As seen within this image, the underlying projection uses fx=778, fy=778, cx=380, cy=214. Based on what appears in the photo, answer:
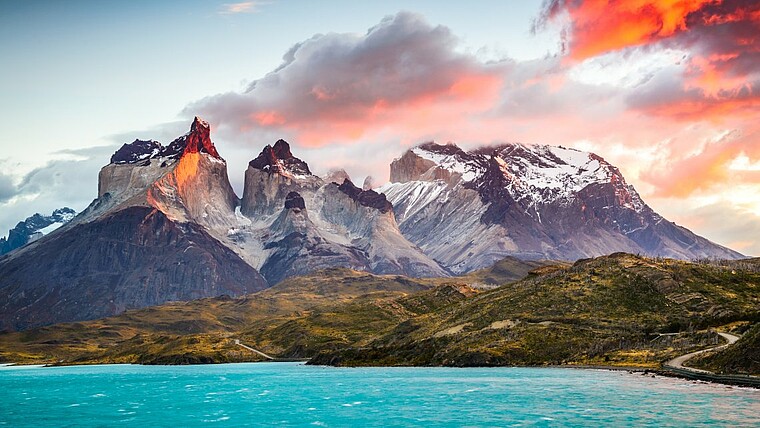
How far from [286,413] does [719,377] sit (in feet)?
273

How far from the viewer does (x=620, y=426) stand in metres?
107

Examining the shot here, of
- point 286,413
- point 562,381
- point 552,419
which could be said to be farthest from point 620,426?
point 562,381

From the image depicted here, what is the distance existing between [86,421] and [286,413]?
35725 mm

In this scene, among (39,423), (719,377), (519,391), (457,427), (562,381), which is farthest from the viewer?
(562,381)

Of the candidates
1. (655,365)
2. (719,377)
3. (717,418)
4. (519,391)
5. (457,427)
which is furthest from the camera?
(655,365)

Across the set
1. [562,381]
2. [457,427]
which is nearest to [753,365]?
[562,381]

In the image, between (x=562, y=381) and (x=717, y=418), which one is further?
(x=562, y=381)

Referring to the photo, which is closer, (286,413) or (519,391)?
(286,413)

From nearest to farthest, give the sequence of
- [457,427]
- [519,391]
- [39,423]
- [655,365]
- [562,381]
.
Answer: [457,427] < [39,423] < [519,391] < [562,381] < [655,365]

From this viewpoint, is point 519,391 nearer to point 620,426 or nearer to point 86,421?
point 620,426

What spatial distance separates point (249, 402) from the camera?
169m

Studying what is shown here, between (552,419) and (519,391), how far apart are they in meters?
44.4

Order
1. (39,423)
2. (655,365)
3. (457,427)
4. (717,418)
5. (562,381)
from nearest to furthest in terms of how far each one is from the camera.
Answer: (717,418) → (457,427) → (39,423) → (562,381) → (655,365)

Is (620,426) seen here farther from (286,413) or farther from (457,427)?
(286,413)
